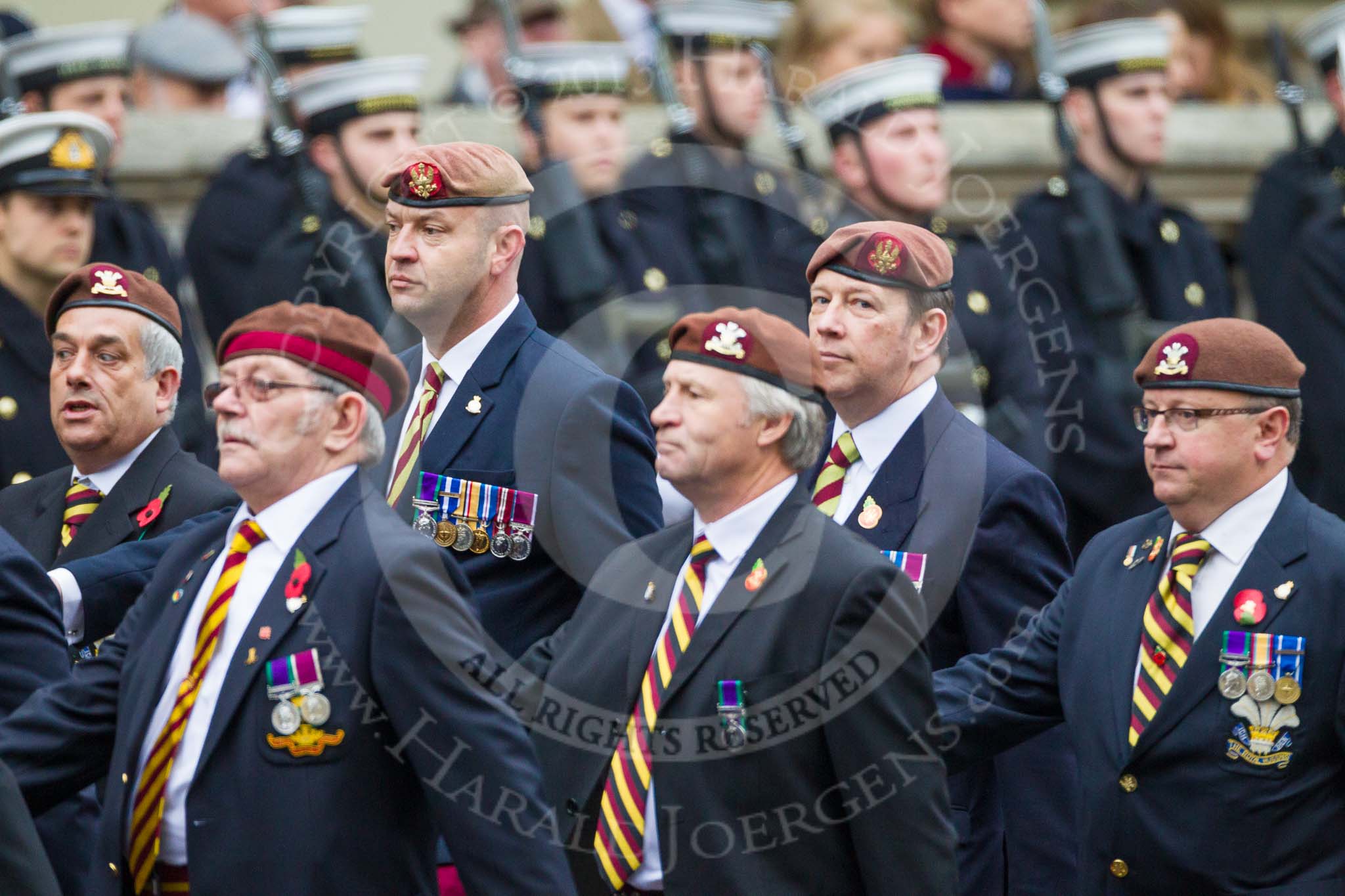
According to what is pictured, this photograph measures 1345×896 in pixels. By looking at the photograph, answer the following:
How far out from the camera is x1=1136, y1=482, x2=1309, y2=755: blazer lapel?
5270 millimetres

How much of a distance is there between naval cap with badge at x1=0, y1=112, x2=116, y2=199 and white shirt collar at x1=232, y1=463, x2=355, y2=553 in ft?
9.32

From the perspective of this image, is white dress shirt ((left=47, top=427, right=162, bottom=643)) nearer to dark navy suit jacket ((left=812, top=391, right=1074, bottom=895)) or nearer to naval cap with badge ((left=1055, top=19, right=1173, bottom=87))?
dark navy suit jacket ((left=812, top=391, right=1074, bottom=895))

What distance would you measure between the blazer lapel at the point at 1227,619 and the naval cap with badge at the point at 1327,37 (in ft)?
14.0

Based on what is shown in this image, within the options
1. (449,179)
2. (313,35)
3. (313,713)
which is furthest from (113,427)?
(313,35)

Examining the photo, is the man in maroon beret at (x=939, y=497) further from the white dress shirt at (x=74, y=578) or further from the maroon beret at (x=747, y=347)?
the white dress shirt at (x=74, y=578)

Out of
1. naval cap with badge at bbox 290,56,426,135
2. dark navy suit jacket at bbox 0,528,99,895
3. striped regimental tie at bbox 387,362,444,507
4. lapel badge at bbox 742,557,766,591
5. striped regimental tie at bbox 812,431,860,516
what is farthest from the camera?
naval cap with badge at bbox 290,56,426,135

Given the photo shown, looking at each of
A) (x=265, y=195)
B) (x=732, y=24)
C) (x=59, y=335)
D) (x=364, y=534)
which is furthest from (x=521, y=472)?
(x=732, y=24)

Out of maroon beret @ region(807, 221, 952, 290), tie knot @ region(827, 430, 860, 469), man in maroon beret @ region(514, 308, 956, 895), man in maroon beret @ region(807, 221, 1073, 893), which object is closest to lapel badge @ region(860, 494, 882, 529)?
man in maroon beret @ region(807, 221, 1073, 893)

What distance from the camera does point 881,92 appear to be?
314 inches

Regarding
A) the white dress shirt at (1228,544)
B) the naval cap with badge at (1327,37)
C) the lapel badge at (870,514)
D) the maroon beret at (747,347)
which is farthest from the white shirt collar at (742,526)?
the naval cap with badge at (1327,37)

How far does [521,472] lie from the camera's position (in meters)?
5.58

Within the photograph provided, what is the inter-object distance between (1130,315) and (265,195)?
2979mm

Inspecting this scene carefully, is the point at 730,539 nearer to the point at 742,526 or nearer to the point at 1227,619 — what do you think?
the point at 742,526

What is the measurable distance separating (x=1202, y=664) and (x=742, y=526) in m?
1.10
